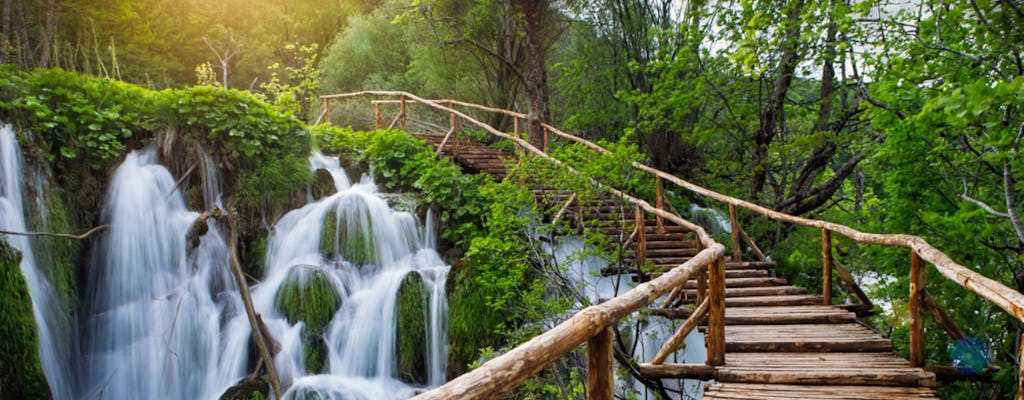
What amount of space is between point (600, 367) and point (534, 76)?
33.1 feet

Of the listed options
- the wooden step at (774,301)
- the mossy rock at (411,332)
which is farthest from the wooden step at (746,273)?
Result: the mossy rock at (411,332)

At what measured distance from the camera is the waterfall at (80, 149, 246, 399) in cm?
656

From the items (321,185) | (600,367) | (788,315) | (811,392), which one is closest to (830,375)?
(811,392)

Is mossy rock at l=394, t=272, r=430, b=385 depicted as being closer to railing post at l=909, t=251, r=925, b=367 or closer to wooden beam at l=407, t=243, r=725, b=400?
wooden beam at l=407, t=243, r=725, b=400

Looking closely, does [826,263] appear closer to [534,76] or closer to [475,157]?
[534,76]

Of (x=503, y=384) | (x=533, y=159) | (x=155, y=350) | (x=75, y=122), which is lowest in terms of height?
(x=155, y=350)

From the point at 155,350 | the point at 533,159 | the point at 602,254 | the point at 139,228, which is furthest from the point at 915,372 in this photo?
the point at 139,228

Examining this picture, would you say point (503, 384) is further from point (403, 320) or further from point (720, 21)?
point (720, 21)

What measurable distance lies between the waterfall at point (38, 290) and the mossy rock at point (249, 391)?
165cm

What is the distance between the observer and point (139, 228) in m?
7.36

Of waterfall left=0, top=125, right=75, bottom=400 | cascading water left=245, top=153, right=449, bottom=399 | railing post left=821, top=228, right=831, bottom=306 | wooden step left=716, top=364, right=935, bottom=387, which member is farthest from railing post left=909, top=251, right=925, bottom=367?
waterfall left=0, top=125, right=75, bottom=400

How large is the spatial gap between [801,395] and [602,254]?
290cm

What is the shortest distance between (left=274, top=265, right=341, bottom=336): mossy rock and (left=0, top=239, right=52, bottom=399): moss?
7.77ft

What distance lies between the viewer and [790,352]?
4.68 metres
